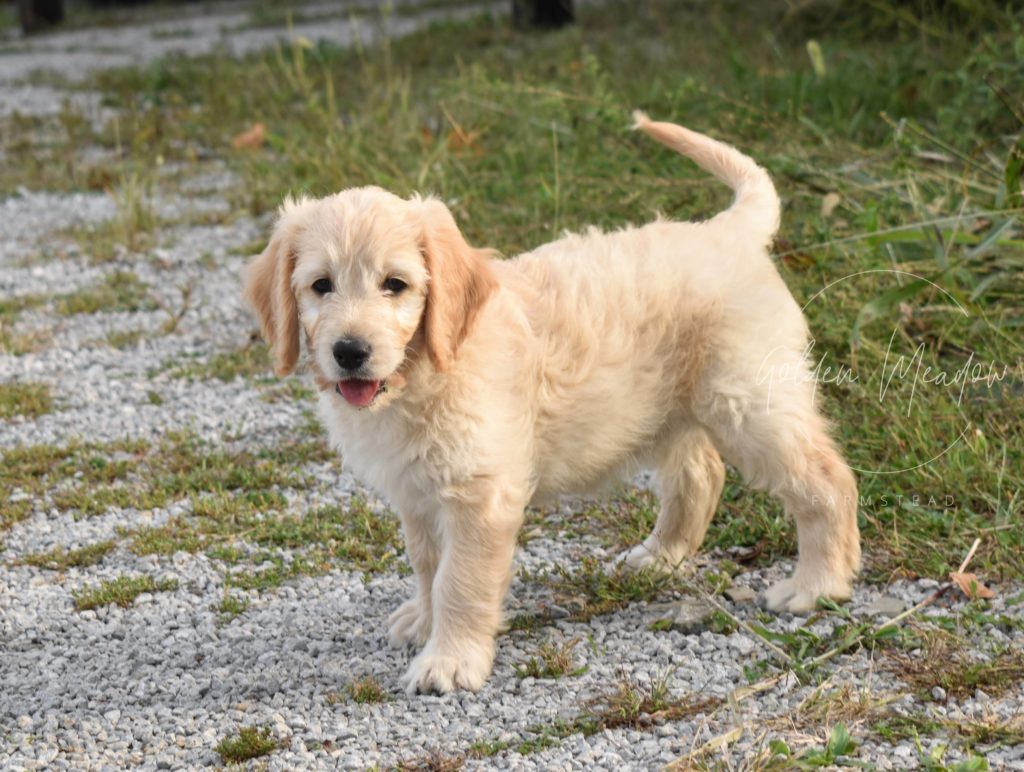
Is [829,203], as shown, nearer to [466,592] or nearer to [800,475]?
[800,475]

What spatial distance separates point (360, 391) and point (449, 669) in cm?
77

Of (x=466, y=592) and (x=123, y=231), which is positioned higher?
(x=466, y=592)

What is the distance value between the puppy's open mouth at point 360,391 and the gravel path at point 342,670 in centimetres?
78

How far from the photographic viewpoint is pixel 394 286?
11.0ft

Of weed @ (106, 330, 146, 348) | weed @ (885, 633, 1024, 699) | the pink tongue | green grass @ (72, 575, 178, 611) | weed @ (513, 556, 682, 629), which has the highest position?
the pink tongue

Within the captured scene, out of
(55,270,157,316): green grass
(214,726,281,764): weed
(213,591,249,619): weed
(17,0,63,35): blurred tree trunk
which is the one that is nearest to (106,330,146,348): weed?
(55,270,157,316): green grass

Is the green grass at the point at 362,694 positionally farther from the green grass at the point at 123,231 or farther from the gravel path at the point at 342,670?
the green grass at the point at 123,231

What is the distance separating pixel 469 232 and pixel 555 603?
125 inches

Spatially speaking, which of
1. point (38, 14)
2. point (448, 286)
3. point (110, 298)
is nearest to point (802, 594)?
point (448, 286)

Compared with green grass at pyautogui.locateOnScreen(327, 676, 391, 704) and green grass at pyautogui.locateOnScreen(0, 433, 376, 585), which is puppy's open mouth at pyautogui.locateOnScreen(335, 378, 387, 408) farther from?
green grass at pyautogui.locateOnScreen(0, 433, 376, 585)

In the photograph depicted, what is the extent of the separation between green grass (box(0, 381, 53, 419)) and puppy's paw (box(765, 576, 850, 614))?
3.35m

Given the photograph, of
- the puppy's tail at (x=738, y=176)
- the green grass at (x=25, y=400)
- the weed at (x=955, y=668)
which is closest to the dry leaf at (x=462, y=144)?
the green grass at (x=25, y=400)

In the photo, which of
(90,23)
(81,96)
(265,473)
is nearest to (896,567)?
(265,473)

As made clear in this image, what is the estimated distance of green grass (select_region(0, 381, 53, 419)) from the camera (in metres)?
5.60
